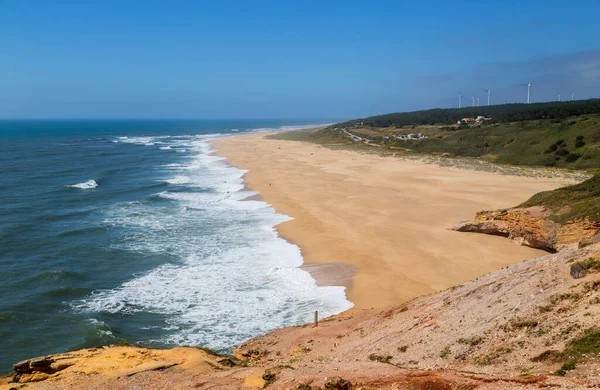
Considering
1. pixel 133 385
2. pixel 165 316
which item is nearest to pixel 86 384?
pixel 133 385

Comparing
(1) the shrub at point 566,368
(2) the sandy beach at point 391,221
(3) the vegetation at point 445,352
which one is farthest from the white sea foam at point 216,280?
(1) the shrub at point 566,368

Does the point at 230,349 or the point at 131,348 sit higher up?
the point at 131,348

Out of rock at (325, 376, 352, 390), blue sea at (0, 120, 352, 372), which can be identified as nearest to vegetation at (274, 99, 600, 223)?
blue sea at (0, 120, 352, 372)

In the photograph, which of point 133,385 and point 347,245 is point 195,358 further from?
point 347,245

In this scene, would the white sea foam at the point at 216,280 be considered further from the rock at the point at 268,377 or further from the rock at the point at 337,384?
the rock at the point at 337,384

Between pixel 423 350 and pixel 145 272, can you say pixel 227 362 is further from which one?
pixel 145 272

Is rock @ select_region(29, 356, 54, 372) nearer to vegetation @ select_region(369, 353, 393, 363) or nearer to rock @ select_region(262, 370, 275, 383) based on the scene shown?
rock @ select_region(262, 370, 275, 383)

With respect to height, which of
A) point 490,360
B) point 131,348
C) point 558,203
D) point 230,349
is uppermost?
point 558,203
